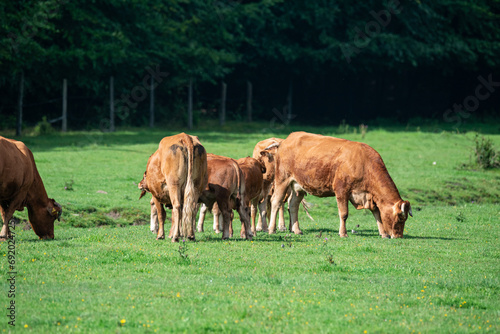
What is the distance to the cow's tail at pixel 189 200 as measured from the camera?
1184cm

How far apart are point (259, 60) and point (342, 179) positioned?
101 ft

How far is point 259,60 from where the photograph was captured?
44.1m

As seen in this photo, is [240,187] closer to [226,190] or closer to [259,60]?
[226,190]

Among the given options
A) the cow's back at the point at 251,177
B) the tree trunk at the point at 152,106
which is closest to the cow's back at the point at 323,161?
the cow's back at the point at 251,177

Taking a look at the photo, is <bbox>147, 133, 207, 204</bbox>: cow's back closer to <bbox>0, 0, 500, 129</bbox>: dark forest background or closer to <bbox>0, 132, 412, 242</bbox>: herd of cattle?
<bbox>0, 132, 412, 242</bbox>: herd of cattle

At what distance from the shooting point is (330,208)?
19.5 metres

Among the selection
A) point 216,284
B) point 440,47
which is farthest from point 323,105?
point 216,284

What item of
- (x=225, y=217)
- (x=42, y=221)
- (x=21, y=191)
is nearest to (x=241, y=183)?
(x=225, y=217)

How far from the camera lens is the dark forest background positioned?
32.4 meters

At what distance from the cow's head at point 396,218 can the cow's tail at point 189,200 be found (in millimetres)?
4068

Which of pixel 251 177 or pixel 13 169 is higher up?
pixel 13 169

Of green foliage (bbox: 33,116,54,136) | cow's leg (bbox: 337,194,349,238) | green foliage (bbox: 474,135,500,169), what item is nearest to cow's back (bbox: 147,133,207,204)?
cow's leg (bbox: 337,194,349,238)

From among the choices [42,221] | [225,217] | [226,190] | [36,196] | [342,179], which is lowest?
[42,221]

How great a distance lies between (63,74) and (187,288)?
2606 cm
